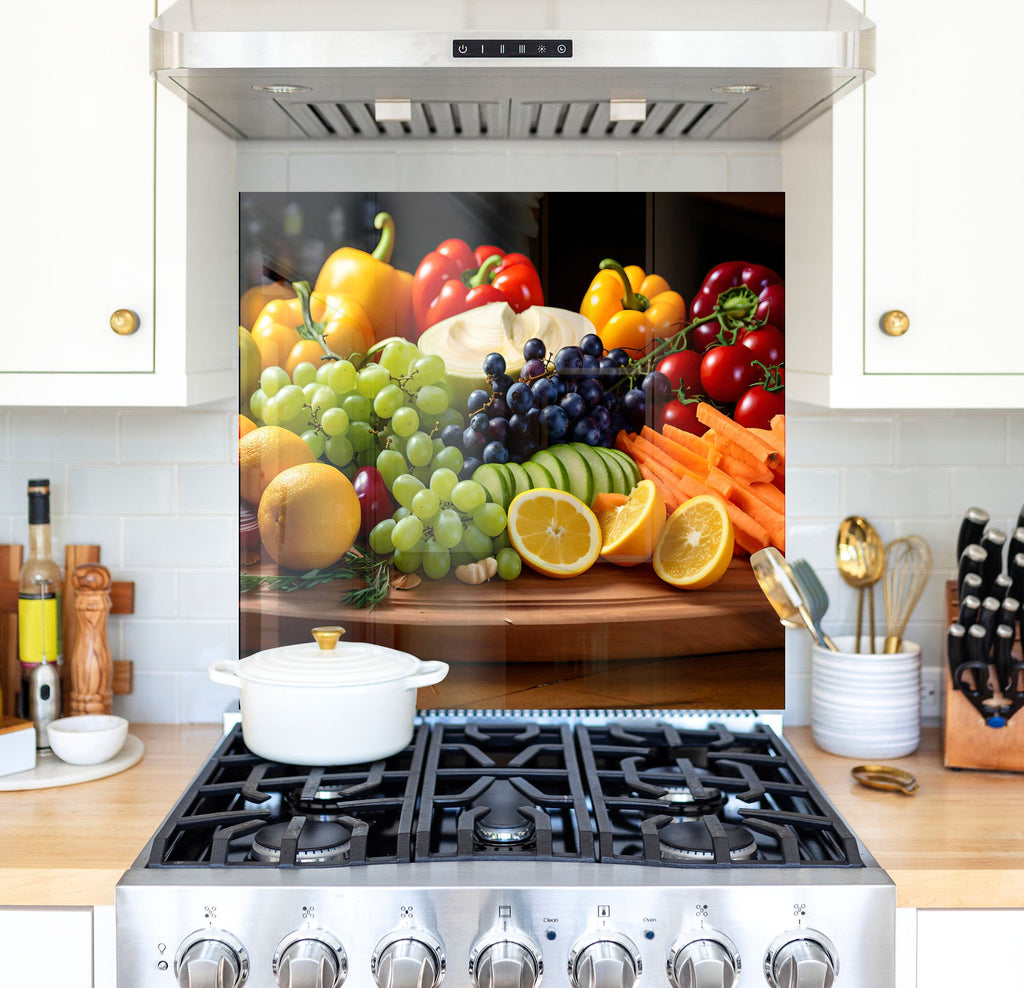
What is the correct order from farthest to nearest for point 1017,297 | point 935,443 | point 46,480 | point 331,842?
1. point 935,443
2. point 46,480
3. point 1017,297
4. point 331,842

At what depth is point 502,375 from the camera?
202cm

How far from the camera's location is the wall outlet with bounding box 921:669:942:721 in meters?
2.04

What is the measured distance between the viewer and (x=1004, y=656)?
179cm

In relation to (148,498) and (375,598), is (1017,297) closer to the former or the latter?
(375,598)

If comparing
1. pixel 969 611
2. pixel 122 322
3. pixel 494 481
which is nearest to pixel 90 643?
pixel 122 322

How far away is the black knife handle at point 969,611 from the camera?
180cm

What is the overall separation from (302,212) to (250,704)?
2.84 feet

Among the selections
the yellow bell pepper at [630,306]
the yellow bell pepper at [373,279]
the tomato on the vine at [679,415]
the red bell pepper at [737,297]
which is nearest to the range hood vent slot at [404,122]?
the yellow bell pepper at [373,279]

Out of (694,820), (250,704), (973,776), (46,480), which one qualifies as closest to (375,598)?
(250,704)

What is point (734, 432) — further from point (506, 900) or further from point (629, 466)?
point (506, 900)

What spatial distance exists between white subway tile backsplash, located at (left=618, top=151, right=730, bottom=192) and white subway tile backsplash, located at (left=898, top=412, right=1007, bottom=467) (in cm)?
55

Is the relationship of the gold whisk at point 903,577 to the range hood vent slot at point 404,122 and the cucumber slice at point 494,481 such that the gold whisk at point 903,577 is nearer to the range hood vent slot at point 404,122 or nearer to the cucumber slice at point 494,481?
the cucumber slice at point 494,481

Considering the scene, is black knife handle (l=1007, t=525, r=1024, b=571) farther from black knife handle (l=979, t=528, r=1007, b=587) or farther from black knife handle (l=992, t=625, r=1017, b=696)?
black knife handle (l=992, t=625, r=1017, b=696)

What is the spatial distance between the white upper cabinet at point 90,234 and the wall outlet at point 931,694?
54.0 inches
